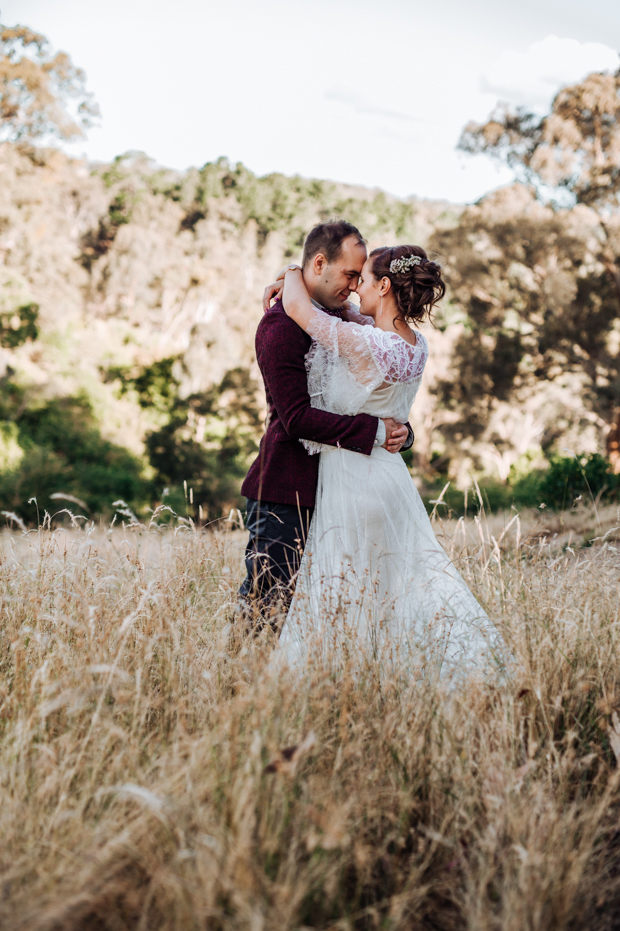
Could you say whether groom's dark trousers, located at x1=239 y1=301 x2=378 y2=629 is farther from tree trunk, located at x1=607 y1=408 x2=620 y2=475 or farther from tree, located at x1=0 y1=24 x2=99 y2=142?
tree, located at x1=0 y1=24 x2=99 y2=142

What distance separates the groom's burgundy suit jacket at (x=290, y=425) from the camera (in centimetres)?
292

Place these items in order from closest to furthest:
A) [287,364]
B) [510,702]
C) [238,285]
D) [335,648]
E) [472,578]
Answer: [510,702] < [335,648] < [287,364] < [472,578] < [238,285]

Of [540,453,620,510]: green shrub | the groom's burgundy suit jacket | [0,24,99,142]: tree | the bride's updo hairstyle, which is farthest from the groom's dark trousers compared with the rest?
[0,24,99,142]: tree

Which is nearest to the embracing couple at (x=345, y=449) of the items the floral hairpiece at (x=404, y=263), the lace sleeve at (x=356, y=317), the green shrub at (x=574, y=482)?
the floral hairpiece at (x=404, y=263)

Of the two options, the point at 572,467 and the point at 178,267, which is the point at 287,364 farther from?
the point at 178,267

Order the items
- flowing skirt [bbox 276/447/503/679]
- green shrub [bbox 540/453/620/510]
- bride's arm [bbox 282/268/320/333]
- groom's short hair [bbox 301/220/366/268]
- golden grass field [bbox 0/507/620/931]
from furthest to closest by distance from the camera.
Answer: green shrub [bbox 540/453/620/510], groom's short hair [bbox 301/220/366/268], bride's arm [bbox 282/268/320/333], flowing skirt [bbox 276/447/503/679], golden grass field [bbox 0/507/620/931]

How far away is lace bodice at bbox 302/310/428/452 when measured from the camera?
9.61ft

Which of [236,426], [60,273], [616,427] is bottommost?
[236,426]

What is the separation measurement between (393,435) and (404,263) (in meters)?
0.75

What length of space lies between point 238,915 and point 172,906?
18 cm

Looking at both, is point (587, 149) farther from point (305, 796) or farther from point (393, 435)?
point (305, 796)

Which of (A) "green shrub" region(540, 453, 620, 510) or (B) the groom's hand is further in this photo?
(A) "green shrub" region(540, 453, 620, 510)

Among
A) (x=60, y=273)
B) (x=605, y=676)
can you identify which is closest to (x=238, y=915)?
(x=605, y=676)

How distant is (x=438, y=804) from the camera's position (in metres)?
1.89
